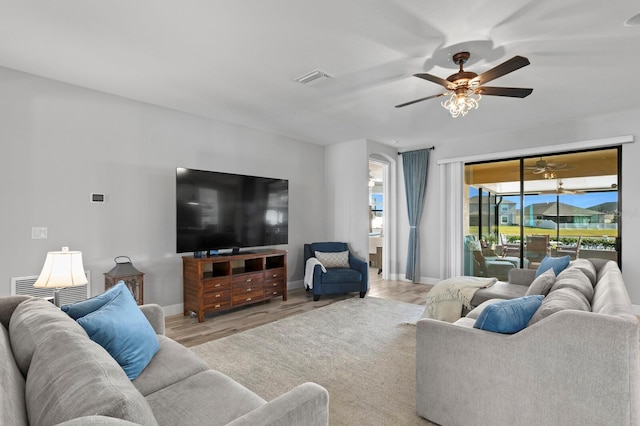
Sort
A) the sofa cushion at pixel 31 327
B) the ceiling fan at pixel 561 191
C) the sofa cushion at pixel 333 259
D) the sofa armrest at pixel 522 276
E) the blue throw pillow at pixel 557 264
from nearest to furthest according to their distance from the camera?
1. the sofa cushion at pixel 31 327
2. the blue throw pillow at pixel 557 264
3. the sofa armrest at pixel 522 276
4. the ceiling fan at pixel 561 191
5. the sofa cushion at pixel 333 259

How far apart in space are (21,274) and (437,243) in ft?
19.2

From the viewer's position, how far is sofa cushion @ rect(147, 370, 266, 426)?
4.26 feet

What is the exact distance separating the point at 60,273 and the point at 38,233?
131 cm

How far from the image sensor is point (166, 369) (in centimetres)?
165

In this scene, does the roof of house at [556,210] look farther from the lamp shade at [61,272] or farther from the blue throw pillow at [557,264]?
the lamp shade at [61,272]

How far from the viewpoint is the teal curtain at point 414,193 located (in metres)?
6.21

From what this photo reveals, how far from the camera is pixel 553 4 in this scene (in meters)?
2.13

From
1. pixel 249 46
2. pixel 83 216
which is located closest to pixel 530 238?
pixel 249 46

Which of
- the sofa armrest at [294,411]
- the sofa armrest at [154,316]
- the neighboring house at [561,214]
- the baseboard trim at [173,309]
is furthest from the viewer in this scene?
the neighboring house at [561,214]

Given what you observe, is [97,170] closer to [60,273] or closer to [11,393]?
[60,273]

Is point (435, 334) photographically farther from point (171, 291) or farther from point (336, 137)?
point (336, 137)

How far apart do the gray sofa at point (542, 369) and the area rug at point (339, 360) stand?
0.33 metres

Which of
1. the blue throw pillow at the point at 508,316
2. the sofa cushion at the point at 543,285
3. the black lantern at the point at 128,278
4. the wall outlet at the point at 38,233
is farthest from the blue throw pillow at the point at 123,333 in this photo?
the sofa cushion at the point at 543,285

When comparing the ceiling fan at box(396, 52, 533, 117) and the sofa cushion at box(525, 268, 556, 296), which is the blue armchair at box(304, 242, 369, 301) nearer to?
the sofa cushion at box(525, 268, 556, 296)
